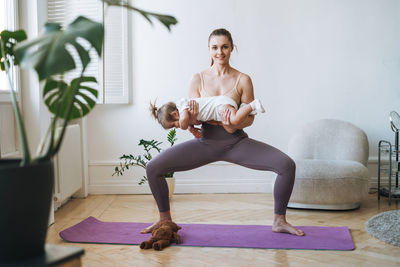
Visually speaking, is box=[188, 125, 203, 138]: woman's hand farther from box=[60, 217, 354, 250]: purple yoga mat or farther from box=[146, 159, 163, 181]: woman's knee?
box=[60, 217, 354, 250]: purple yoga mat

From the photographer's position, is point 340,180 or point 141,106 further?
point 141,106

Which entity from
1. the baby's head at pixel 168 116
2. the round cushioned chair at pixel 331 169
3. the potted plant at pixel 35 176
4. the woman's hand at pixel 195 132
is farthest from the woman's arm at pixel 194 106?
the potted plant at pixel 35 176

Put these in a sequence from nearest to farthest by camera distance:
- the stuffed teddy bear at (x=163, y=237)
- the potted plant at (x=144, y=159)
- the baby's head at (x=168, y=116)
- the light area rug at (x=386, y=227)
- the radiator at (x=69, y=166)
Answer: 1. the stuffed teddy bear at (x=163, y=237)
2. the light area rug at (x=386, y=227)
3. the baby's head at (x=168, y=116)
4. the radiator at (x=69, y=166)
5. the potted plant at (x=144, y=159)

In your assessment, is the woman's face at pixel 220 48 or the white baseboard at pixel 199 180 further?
the white baseboard at pixel 199 180

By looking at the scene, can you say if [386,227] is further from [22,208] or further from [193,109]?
[22,208]

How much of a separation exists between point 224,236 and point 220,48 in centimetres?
133

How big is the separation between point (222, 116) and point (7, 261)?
6.05ft

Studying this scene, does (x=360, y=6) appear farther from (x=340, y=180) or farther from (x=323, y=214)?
(x=323, y=214)

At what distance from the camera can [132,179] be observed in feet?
14.9

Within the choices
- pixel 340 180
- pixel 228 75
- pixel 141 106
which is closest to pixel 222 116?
pixel 228 75

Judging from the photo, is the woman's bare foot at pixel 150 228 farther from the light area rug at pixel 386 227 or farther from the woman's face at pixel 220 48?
the light area rug at pixel 386 227

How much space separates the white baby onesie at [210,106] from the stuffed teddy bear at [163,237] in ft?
2.51

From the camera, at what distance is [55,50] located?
1186mm

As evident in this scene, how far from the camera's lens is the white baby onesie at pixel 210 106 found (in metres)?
2.94
